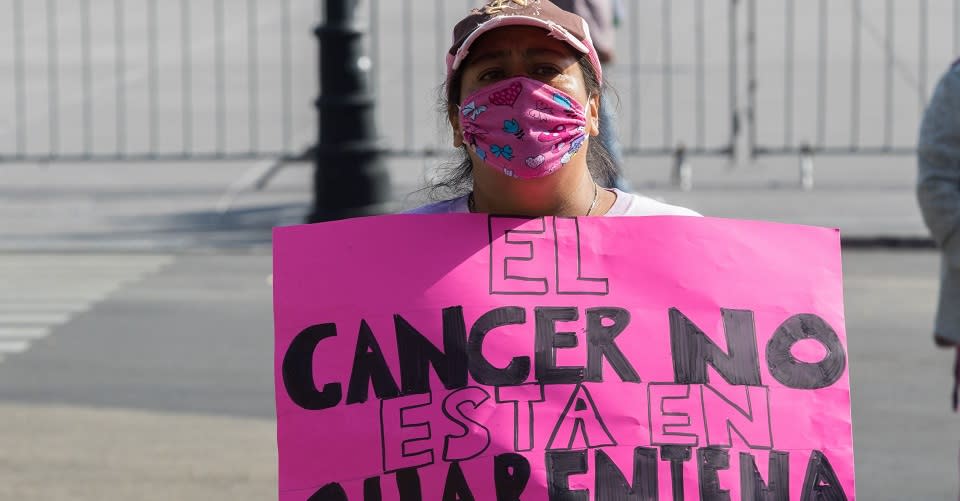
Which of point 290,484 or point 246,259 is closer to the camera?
point 290,484

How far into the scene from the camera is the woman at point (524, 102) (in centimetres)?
298

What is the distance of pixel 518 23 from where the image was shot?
2.93 metres

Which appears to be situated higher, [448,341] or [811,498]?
[448,341]

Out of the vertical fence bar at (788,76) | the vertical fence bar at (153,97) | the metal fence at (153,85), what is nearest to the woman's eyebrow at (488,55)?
→ the metal fence at (153,85)

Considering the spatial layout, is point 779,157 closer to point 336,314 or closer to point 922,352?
point 922,352

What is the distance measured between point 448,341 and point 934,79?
15748 mm

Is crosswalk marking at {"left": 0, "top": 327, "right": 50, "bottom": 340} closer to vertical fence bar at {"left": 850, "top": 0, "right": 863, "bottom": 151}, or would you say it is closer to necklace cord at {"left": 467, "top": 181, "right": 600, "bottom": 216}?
necklace cord at {"left": 467, "top": 181, "right": 600, "bottom": 216}

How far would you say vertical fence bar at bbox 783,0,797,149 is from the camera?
52.1 feet

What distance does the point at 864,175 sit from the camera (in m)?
14.7

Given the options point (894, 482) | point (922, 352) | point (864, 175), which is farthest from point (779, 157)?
point (894, 482)

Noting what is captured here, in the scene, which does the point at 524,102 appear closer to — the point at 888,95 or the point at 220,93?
the point at 888,95

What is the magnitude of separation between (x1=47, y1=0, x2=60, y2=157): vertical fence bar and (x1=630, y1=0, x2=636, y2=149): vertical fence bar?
5.07m

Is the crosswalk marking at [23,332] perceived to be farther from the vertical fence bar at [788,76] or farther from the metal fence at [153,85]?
the vertical fence bar at [788,76]

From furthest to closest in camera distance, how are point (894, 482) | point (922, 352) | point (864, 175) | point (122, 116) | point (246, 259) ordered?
point (122, 116) → point (864, 175) → point (246, 259) → point (922, 352) → point (894, 482)
